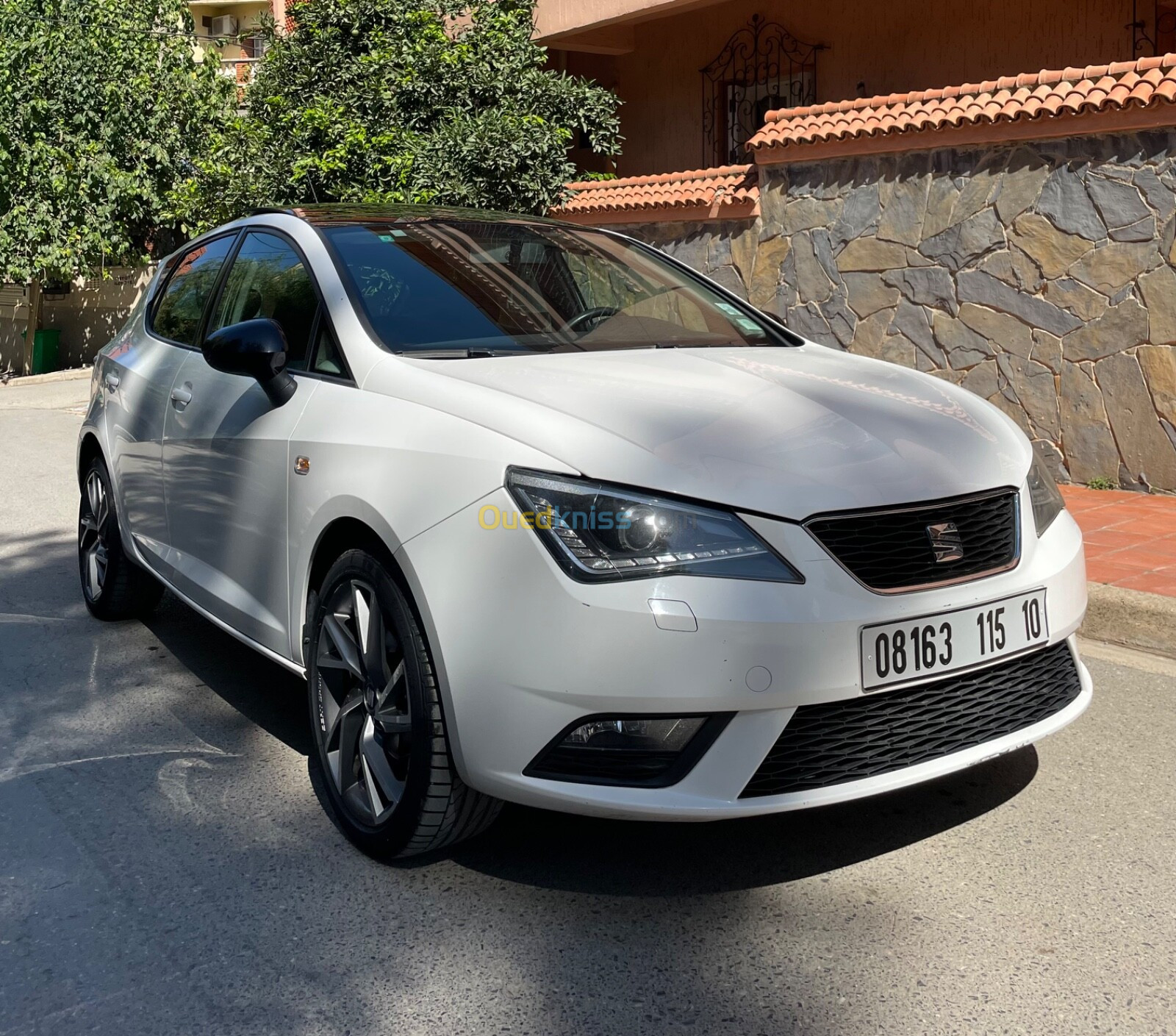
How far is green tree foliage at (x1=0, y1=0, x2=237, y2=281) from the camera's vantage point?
1886 cm

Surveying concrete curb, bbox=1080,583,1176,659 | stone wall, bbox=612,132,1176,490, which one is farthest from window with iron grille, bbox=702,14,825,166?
concrete curb, bbox=1080,583,1176,659

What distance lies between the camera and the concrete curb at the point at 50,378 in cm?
1892

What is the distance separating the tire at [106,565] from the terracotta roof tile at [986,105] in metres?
5.72

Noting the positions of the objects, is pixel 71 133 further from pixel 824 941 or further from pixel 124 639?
pixel 824 941

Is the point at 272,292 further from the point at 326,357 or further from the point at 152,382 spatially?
the point at 152,382

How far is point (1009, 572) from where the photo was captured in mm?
3000

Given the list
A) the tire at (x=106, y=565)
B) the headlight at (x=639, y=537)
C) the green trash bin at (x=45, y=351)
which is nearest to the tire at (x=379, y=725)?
the headlight at (x=639, y=537)

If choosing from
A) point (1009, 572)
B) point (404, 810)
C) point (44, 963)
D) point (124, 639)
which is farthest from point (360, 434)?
point (124, 639)

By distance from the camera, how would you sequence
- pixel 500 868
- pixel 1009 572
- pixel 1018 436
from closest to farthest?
1. pixel 1009 572
2. pixel 500 868
3. pixel 1018 436

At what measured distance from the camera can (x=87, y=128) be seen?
19.5 m

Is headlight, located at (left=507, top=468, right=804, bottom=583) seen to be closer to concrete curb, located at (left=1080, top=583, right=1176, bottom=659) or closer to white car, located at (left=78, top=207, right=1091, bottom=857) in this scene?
white car, located at (left=78, top=207, right=1091, bottom=857)

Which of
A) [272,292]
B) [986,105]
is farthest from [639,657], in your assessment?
[986,105]

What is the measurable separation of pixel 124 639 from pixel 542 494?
3.14 metres

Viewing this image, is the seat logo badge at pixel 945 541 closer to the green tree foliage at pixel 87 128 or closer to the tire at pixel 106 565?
the tire at pixel 106 565
